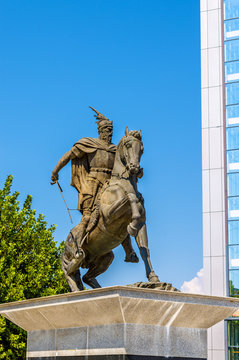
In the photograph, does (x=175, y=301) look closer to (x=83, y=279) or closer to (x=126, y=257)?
(x=126, y=257)

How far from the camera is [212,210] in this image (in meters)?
35.7

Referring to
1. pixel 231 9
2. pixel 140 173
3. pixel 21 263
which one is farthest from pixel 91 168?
pixel 231 9

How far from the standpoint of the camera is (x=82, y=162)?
11.3 meters

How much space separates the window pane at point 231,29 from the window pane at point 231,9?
0.37 m

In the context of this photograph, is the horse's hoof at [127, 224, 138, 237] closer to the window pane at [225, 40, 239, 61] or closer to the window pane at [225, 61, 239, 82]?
the window pane at [225, 61, 239, 82]

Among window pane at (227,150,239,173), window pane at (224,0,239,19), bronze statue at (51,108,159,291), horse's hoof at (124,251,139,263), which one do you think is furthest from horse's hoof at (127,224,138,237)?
window pane at (224,0,239,19)

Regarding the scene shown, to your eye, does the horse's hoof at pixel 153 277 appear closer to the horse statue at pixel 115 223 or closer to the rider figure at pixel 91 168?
the horse statue at pixel 115 223

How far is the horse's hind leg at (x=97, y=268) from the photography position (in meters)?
11.2

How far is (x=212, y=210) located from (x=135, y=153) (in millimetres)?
26318

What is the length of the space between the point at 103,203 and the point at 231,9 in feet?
99.5

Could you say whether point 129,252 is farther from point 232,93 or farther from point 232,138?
point 232,93

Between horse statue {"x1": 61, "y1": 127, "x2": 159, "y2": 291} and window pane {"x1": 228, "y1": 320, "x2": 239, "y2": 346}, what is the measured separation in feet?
81.2

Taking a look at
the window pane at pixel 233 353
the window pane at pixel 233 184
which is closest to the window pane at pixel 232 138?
the window pane at pixel 233 184

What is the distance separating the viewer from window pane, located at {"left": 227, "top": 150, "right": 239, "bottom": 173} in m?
35.9
